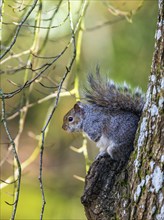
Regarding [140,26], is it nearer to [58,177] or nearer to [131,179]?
[58,177]

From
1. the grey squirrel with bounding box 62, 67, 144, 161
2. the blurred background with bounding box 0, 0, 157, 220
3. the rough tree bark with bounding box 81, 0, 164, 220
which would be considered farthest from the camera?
the blurred background with bounding box 0, 0, 157, 220

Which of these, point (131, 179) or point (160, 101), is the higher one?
point (160, 101)

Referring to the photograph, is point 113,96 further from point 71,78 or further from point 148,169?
point 71,78

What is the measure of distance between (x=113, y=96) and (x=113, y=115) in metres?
0.11

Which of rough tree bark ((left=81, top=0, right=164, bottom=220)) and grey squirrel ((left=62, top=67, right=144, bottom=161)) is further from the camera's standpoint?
grey squirrel ((left=62, top=67, right=144, bottom=161))

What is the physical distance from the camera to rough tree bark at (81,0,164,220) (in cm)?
247

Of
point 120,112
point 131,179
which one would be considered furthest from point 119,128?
point 131,179

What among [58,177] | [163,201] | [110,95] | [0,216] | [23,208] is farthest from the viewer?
[58,177]

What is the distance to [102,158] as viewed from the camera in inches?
117

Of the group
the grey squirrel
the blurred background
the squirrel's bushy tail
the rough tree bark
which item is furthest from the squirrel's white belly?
the blurred background

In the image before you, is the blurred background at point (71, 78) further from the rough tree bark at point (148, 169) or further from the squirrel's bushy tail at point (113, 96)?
the rough tree bark at point (148, 169)

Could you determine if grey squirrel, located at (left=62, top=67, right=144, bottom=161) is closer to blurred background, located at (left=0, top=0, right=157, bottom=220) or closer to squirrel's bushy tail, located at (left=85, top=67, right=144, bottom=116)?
squirrel's bushy tail, located at (left=85, top=67, right=144, bottom=116)

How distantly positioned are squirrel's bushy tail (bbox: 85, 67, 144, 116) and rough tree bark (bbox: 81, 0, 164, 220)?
0.51 meters

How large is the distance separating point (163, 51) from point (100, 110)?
0.97 meters
